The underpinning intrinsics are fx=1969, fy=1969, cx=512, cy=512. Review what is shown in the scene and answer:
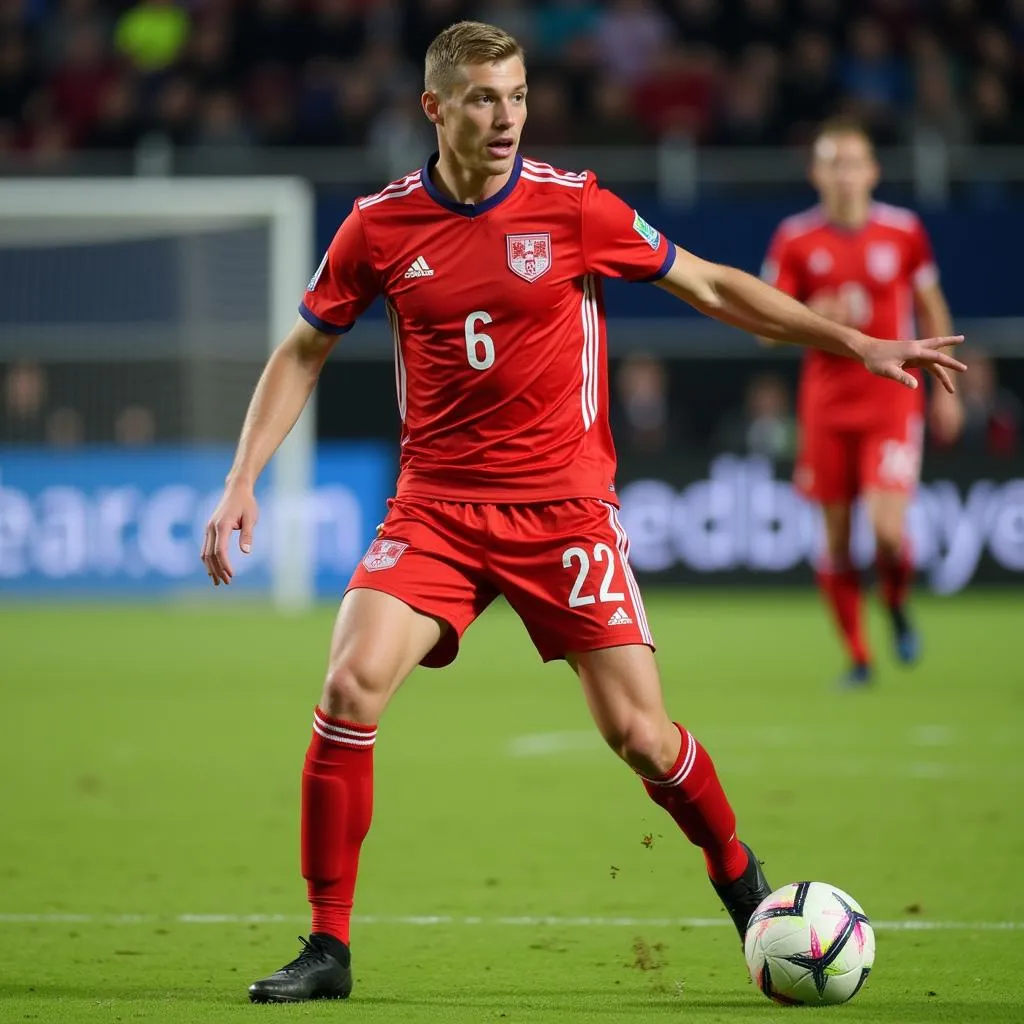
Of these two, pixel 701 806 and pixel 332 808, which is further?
pixel 701 806

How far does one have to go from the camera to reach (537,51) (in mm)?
18703

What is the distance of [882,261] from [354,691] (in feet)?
21.5

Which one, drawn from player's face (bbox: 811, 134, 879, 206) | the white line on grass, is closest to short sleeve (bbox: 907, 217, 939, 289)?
player's face (bbox: 811, 134, 879, 206)

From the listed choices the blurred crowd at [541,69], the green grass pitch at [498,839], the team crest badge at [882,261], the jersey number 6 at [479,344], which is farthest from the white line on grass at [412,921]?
the blurred crowd at [541,69]

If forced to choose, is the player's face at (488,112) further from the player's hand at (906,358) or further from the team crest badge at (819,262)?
the team crest badge at (819,262)

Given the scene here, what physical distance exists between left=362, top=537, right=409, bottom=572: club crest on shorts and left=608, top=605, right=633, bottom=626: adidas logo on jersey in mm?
496

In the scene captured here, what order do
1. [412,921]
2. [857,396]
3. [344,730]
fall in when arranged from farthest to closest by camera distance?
[857,396]
[412,921]
[344,730]

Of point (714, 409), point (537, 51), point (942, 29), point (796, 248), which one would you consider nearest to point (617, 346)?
point (714, 409)

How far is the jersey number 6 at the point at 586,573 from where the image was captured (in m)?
4.45

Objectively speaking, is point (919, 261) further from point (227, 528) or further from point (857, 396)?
point (227, 528)

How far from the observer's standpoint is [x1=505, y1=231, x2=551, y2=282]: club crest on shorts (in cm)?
455

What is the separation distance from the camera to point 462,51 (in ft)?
14.6

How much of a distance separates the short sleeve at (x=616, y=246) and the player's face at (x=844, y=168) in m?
5.26

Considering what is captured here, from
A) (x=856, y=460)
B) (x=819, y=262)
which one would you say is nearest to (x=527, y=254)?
(x=819, y=262)
